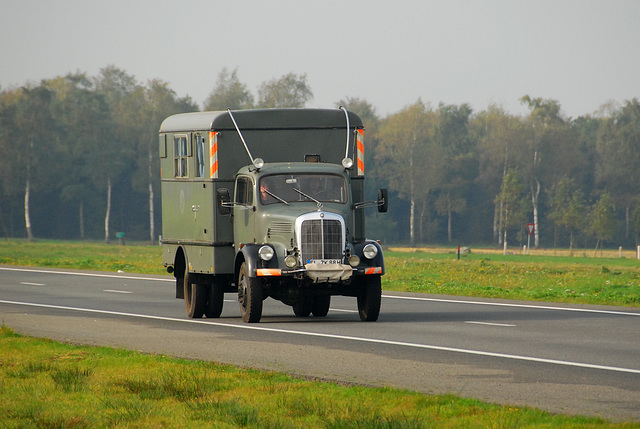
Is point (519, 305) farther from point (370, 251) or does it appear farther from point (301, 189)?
point (301, 189)

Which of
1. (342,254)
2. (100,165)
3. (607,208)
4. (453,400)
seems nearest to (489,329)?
(342,254)

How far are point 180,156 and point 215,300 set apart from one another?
277cm

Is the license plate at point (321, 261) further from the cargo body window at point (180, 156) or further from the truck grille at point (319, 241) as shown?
the cargo body window at point (180, 156)

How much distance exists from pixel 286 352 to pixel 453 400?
187 inches

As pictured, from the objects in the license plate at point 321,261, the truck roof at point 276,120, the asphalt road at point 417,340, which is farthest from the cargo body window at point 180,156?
the license plate at point 321,261

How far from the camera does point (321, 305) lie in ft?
69.2

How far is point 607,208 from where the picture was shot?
92.4 meters

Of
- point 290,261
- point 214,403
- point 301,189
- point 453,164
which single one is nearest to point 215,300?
point 301,189

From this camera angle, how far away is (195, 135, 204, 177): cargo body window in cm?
2000

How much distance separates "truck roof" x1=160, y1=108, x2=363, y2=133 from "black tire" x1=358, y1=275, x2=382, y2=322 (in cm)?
294

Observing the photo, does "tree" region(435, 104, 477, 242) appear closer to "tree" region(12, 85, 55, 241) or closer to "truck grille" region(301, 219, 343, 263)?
"tree" region(12, 85, 55, 241)

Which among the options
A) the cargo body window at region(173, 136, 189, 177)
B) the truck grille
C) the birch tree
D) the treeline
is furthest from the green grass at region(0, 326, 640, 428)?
the birch tree

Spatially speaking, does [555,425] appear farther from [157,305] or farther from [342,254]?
[157,305]

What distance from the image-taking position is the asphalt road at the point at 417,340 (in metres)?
11.3
